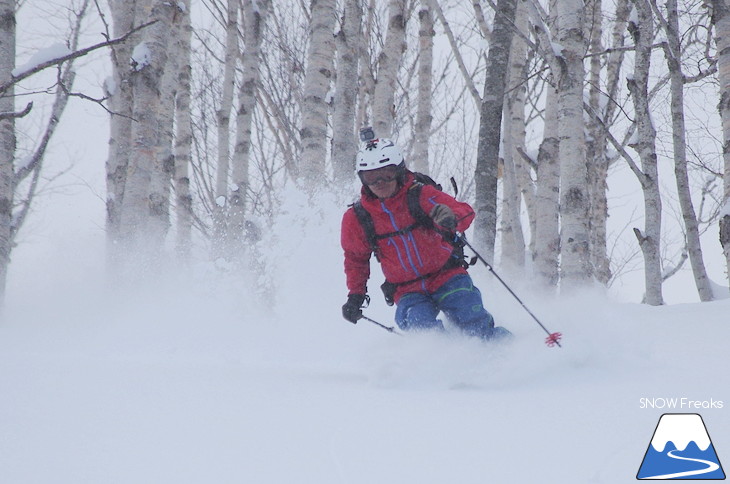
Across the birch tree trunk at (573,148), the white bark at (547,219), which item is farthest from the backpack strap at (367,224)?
the white bark at (547,219)

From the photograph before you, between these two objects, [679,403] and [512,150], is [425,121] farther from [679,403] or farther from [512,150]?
[679,403]

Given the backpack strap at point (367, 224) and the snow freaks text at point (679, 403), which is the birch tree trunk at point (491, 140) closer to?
the backpack strap at point (367, 224)

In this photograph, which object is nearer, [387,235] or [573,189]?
[387,235]

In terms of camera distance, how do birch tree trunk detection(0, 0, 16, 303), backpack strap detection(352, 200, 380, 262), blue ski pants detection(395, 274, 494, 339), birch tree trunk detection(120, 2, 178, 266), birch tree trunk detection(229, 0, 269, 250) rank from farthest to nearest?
birch tree trunk detection(229, 0, 269, 250), birch tree trunk detection(120, 2, 178, 266), birch tree trunk detection(0, 0, 16, 303), backpack strap detection(352, 200, 380, 262), blue ski pants detection(395, 274, 494, 339)

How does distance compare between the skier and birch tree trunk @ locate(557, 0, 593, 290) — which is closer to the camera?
the skier

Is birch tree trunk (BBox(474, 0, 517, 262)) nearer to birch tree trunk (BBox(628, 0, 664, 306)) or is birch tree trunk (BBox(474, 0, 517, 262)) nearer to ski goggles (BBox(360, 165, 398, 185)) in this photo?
ski goggles (BBox(360, 165, 398, 185))

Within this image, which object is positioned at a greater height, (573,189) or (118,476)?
(573,189)

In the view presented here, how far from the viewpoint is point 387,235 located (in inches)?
170

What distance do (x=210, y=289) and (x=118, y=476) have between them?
5.79 metres

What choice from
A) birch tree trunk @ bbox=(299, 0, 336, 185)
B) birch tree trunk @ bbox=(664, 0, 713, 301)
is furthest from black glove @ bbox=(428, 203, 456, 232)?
birch tree trunk @ bbox=(664, 0, 713, 301)

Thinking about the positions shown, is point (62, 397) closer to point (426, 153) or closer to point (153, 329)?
point (153, 329)

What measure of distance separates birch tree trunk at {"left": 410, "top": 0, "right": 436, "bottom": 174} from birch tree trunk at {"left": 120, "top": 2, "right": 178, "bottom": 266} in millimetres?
4213

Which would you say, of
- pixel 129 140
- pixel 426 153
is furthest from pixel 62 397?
pixel 426 153

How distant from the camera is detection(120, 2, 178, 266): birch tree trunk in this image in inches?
274
